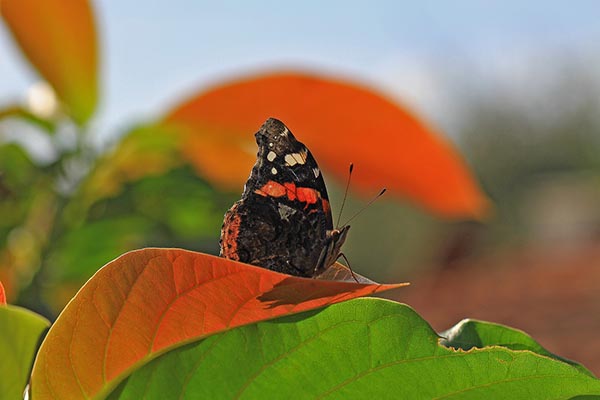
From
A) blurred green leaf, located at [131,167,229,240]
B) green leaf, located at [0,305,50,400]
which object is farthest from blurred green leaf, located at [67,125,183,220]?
green leaf, located at [0,305,50,400]

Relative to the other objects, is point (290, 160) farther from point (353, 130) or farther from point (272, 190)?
point (353, 130)

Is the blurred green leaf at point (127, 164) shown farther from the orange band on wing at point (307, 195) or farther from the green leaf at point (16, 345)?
the green leaf at point (16, 345)

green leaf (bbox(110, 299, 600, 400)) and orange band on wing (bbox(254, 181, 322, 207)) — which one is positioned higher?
orange band on wing (bbox(254, 181, 322, 207))

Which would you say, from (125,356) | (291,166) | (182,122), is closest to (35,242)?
(182,122)

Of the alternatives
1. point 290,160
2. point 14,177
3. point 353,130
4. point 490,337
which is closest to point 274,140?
point 290,160

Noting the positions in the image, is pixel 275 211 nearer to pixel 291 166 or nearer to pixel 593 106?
pixel 291 166

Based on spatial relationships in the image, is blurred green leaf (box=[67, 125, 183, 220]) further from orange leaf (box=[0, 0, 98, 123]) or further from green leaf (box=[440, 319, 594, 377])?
green leaf (box=[440, 319, 594, 377])

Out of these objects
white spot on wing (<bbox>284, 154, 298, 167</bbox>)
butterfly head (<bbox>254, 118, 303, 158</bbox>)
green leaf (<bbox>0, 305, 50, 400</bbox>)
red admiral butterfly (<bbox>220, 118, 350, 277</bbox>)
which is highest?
butterfly head (<bbox>254, 118, 303, 158</bbox>)
